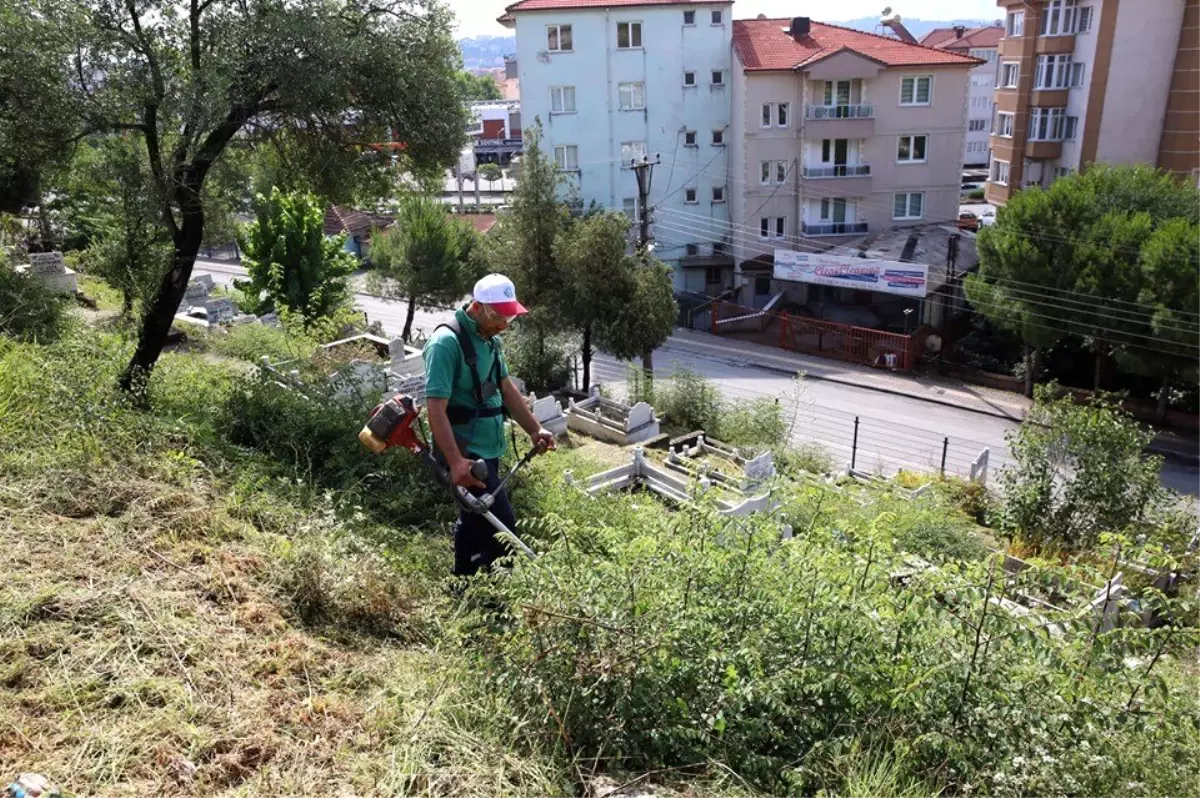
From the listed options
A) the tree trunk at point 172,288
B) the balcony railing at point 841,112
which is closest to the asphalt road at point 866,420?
the balcony railing at point 841,112

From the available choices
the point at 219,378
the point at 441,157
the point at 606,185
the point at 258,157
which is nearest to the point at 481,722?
the point at 219,378

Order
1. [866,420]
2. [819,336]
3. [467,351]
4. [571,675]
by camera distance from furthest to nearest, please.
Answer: [819,336] → [866,420] → [467,351] → [571,675]

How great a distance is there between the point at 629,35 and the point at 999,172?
15.2m

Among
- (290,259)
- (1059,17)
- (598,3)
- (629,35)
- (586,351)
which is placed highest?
(598,3)

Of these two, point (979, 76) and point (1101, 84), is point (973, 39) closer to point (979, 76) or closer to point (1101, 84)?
point (979, 76)

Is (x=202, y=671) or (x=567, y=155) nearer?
(x=202, y=671)

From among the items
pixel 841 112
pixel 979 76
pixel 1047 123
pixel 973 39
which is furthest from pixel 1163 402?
pixel 973 39

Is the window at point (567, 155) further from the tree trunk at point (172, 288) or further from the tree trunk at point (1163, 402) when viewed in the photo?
the tree trunk at point (172, 288)

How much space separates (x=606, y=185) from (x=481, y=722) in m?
31.6

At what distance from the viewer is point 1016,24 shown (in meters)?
31.5

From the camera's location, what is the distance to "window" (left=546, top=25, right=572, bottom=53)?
31328 millimetres

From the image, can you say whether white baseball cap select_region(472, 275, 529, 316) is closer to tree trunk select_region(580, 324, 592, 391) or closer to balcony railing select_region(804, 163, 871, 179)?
tree trunk select_region(580, 324, 592, 391)

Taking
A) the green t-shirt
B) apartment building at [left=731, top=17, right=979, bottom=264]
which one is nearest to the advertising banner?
apartment building at [left=731, top=17, right=979, bottom=264]

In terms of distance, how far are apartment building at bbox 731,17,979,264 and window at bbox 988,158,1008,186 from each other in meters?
2.17
